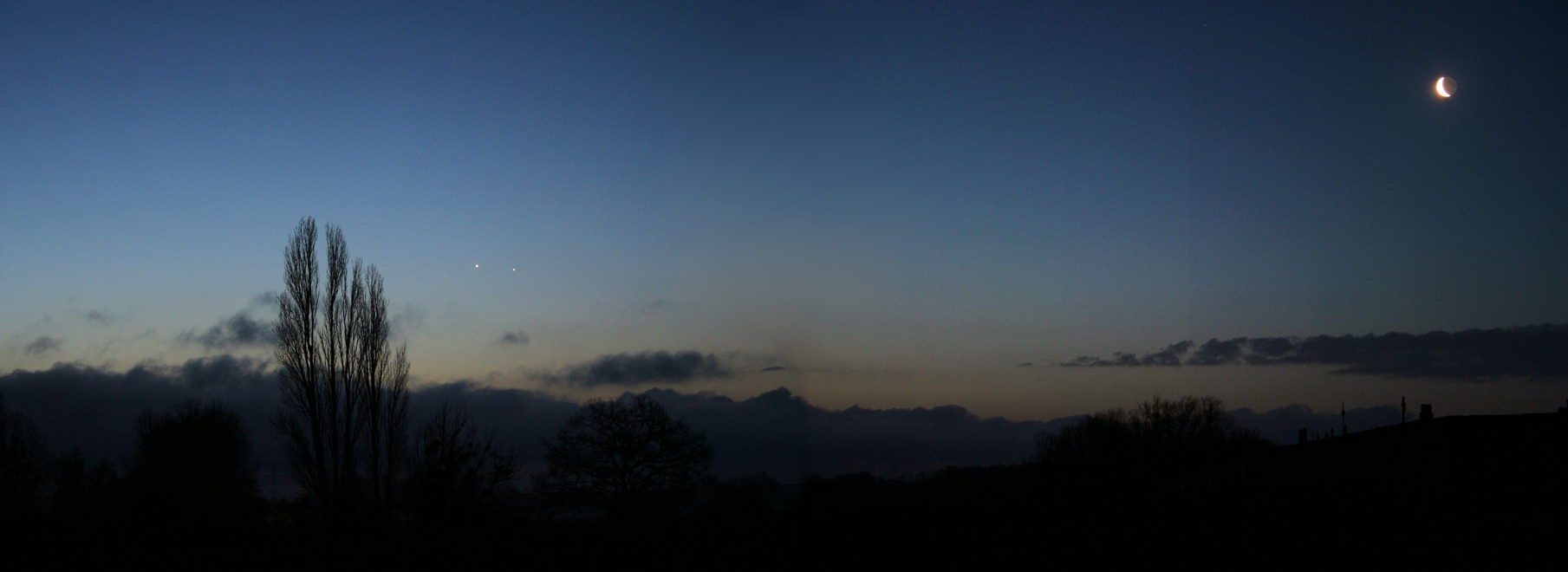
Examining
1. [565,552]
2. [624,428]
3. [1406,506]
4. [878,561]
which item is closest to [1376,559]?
[1406,506]

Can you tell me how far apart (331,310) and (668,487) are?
36.5 feet

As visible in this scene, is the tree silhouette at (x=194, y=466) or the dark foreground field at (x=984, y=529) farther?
the tree silhouette at (x=194, y=466)

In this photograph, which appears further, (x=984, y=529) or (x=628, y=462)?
(x=628, y=462)

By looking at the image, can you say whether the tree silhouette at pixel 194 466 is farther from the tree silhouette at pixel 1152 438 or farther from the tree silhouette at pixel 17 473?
the tree silhouette at pixel 1152 438

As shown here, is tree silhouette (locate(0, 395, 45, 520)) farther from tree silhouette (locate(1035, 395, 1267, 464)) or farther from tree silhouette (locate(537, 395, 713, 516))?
tree silhouette (locate(1035, 395, 1267, 464))

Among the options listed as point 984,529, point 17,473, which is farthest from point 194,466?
point 984,529

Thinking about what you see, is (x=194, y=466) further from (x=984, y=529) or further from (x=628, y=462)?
(x=984, y=529)

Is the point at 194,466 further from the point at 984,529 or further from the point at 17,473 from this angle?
the point at 984,529

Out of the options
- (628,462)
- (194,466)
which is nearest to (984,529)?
(628,462)

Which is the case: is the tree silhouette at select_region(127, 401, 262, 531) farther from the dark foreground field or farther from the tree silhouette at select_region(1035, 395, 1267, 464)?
the tree silhouette at select_region(1035, 395, 1267, 464)

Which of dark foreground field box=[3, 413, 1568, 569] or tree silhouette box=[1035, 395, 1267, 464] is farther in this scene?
tree silhouette box=[1035, 395, 1267, 464]

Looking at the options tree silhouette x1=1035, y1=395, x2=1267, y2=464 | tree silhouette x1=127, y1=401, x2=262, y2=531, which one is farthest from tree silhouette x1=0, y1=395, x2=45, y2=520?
tree silhouette x1=1035, y1=395, x2=1267, y2=464

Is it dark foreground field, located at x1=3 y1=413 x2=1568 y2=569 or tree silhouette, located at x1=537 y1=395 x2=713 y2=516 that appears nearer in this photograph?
dark foreground field, located at x1=3 y1=413 x2=1568 y2=569

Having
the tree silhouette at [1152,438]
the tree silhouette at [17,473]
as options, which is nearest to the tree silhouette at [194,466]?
the tree silhouette at [17,473]
